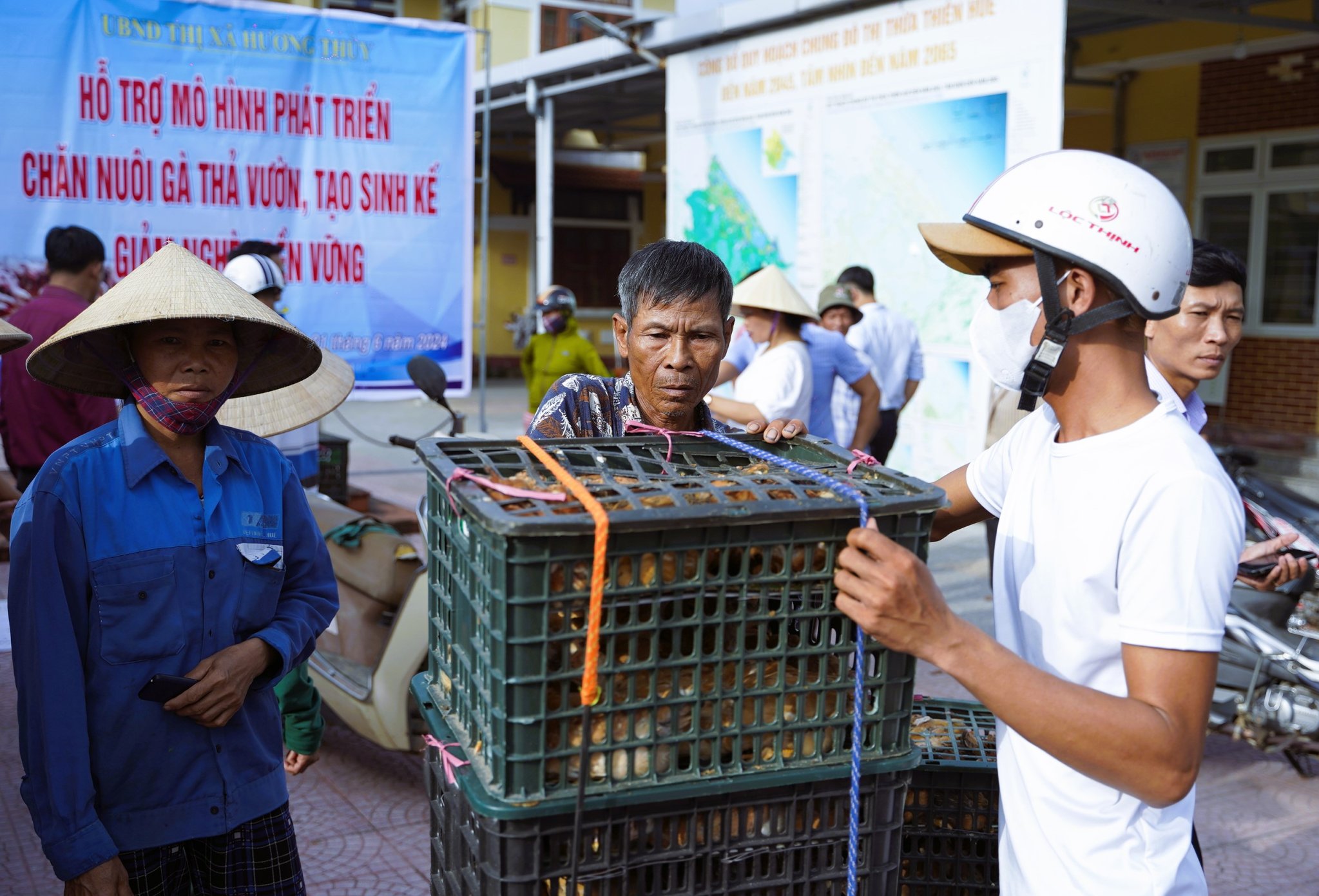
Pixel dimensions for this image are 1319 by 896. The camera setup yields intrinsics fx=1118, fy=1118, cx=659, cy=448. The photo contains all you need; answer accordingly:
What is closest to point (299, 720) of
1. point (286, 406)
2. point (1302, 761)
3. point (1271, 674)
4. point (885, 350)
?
point (286, 406)

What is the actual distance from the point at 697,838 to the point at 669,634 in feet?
0.95

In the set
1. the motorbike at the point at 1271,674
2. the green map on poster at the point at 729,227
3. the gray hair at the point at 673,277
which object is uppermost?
the green map on poster at the point at 729,227

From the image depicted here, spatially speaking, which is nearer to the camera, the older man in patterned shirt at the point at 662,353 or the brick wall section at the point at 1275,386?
the older man in patterned shirt at the point at 662,353

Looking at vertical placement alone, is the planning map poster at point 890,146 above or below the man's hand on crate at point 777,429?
above

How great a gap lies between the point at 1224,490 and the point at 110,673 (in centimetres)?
195

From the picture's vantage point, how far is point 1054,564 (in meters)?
1.68

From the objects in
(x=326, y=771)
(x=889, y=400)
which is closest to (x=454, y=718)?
(x=326, y=771)

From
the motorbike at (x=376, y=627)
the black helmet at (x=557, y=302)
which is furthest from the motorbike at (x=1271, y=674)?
the black helmet at (x=557, y=302)

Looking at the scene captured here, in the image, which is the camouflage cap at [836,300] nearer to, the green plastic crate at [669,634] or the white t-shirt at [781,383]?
the white t-shirt at [781,383]

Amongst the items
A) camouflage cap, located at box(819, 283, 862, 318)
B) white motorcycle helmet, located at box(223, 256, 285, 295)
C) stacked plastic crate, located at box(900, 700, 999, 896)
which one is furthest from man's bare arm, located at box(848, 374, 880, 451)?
stacked plastic crate, located at box(900, 700, 999, 896)

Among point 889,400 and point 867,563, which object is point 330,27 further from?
point 867,563

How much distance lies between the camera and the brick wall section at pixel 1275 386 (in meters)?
11.2

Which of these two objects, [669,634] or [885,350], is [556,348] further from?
[669,634]

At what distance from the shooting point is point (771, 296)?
5.47m
